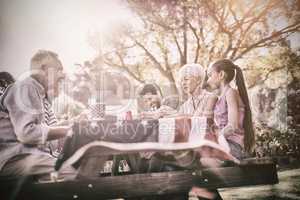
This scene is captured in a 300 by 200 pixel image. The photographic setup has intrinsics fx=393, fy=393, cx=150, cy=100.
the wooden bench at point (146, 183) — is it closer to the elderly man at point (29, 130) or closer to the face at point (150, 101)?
the elderly man at point (29, 130)

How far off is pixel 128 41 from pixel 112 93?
0.51m

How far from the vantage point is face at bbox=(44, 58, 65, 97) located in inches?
136

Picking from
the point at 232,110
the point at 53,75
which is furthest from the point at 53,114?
the point at 232,110

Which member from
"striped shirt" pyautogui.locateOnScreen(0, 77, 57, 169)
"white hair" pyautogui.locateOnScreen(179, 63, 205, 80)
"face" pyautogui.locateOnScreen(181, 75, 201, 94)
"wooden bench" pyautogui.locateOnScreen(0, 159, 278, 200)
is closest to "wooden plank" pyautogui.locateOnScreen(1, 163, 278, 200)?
"wooden bench" pyautogui.locateOnScreen(0, 159, 278, 200)

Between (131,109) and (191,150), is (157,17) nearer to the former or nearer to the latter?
(131,109)

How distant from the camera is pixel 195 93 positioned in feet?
12.1

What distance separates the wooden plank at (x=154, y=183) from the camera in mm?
3354

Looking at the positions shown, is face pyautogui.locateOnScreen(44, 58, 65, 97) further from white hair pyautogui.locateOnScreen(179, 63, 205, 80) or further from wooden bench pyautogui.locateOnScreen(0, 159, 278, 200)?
white hair pyautogui.locateOnScreen(179, 63, 205, 80)

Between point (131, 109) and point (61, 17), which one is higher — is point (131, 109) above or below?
below

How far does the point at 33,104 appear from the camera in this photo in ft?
11.1

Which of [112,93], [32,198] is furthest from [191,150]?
Result: [32,198]

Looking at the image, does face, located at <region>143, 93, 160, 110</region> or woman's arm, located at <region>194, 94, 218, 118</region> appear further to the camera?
woman's arm, located at <region>194, 94, 218, 118</region>

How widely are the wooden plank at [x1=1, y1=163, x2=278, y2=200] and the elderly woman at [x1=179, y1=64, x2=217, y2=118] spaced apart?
556 mm

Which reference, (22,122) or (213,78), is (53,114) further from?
(213,78)
